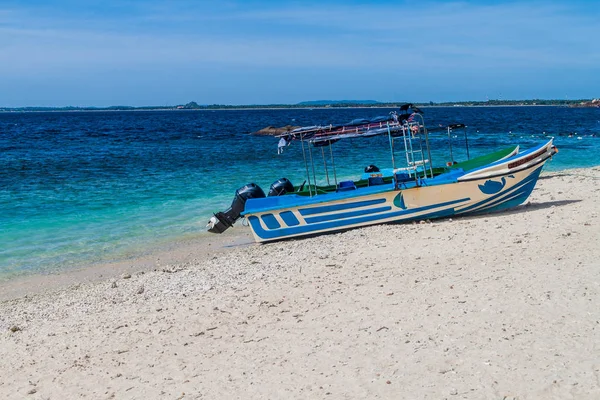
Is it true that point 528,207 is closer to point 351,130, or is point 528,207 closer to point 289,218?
point 351,130

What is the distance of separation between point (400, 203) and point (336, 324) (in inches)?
257

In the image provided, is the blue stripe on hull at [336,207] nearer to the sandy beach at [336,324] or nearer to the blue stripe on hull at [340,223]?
the blue stripe on hull at [340,223]

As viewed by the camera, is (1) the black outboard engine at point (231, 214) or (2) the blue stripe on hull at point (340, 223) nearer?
(2) the blue stripe on hull at point (340, 223)

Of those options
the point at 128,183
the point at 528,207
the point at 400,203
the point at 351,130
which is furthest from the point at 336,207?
the point at 128,183

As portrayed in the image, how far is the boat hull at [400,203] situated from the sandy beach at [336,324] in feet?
5.61

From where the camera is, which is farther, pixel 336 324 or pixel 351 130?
pixel 351 130

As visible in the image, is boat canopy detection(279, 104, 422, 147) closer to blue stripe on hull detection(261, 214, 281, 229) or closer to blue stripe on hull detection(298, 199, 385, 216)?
blue stripe on hull detection(298, 199, 385, 216)

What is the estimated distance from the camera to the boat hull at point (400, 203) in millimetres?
13664

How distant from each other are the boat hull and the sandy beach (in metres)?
1.71

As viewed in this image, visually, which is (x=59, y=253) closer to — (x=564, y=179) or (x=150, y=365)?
(x=150, y=365)

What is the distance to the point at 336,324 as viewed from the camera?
7.59 meters

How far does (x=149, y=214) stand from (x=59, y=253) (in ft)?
15.0

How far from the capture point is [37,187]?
24094mm

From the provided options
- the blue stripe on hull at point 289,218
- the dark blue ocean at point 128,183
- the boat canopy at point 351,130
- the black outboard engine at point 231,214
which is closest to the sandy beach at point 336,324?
the blue stripe on hull at point 289,218
